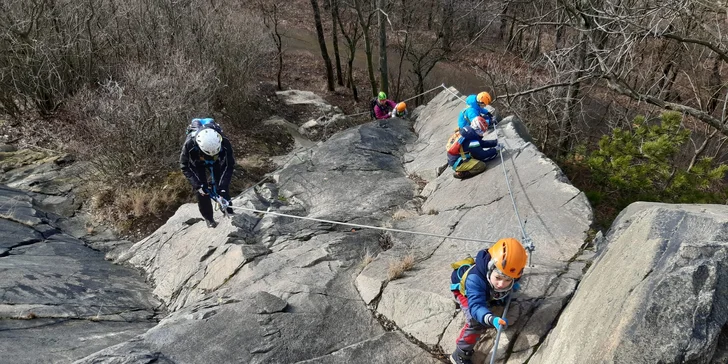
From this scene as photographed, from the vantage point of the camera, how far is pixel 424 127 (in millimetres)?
13445

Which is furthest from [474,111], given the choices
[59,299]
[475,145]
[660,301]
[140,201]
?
[140,201]

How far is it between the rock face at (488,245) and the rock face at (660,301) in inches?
25.9

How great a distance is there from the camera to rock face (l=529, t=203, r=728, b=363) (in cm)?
309

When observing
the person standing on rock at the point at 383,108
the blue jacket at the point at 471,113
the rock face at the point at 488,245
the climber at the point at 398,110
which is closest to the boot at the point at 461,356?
the rock face at the point at 488,245

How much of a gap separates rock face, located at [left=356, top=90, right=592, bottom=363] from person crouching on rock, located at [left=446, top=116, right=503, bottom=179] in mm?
159

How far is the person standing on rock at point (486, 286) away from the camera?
4.22 meters

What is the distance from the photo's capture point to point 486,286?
447 centimetres

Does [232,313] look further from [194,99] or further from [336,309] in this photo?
[194,99]

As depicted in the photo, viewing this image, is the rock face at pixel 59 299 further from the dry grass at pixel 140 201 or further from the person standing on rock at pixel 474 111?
the person standing on rock at pixel 474 111

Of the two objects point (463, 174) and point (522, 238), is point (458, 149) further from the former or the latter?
point (522, 238)

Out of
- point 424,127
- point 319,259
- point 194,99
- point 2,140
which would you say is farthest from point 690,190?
point 2,140

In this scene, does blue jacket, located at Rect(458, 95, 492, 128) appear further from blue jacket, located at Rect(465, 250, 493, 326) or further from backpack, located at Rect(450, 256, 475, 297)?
blue jacket, located at Rect(465, 250, 493, 326)

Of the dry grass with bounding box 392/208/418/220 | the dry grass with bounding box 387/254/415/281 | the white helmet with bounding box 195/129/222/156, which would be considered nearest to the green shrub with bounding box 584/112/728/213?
the dry grass with bounding box 392/208/418/220

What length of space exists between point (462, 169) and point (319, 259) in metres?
3.31
